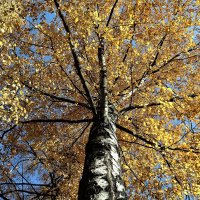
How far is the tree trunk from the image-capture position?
308cm

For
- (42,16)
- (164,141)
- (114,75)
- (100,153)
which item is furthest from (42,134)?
(100,153)

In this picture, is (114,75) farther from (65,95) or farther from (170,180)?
(170,180)

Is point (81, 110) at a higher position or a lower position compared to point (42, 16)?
lower

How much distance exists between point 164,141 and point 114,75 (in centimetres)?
269

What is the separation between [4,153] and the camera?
7.64 meters

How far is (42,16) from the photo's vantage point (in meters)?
7.71

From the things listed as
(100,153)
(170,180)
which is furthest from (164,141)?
(100,153)

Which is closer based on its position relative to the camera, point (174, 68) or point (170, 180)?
point (170, 180)

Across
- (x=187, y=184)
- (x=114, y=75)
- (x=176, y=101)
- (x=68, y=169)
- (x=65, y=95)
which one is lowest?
(x=187, y=184)

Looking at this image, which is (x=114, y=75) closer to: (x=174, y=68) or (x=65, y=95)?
(x=65, y=95)

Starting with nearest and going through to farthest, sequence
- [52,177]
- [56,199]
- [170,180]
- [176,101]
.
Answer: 1. [170,180]
2. [176,101]
3. [56,199]
4. [52,177]

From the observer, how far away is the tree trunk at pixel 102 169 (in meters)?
3.08

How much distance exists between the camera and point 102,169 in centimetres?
352

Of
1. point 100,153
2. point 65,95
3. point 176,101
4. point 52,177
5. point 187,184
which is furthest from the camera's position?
point 52,177
